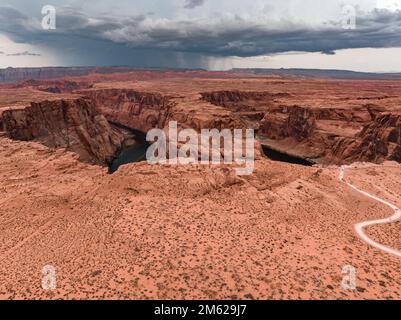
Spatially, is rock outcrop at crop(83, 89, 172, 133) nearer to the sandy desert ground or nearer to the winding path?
the sandy desert ground

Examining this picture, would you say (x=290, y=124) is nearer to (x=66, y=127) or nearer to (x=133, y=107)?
(x=66, y=127)

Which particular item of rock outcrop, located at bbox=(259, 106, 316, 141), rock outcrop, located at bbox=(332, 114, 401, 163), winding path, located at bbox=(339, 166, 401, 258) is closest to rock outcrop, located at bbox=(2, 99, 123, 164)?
rock outcrop, located at bbox=(259, 106, 316, 141)

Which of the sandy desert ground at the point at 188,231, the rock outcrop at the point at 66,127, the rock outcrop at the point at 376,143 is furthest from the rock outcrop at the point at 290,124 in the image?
the sandy desert ground at the point at 188,231

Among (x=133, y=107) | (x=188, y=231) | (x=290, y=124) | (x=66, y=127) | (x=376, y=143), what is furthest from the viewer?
(x=133, y=107)

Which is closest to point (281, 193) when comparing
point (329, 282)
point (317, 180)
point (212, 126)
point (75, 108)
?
point (317, 180)

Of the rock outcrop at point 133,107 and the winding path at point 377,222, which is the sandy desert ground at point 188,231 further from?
the rock outcrop at point 133,107

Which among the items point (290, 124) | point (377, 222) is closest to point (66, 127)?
point (290, 124)
